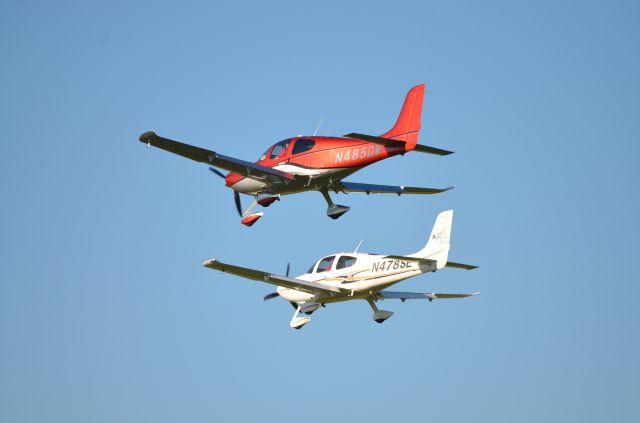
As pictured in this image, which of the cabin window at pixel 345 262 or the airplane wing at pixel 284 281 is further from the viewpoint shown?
the cabin window at pixel 345 262

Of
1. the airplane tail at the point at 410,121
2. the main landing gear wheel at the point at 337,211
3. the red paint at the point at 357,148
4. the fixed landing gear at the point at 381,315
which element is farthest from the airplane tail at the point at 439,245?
the airplane tail at the point at 410,121

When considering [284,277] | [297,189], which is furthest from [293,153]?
[284,277]

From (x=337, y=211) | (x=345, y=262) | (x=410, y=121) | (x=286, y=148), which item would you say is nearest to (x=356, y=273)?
(x=345, y=262)

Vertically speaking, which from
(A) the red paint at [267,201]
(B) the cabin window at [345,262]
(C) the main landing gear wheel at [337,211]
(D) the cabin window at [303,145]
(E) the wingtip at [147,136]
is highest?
(D) the cabin window at [303,145]

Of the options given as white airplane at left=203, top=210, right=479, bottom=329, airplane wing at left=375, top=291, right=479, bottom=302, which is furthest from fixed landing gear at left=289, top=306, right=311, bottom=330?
airplane wing at left=375, top=291, right=479, bottom=302

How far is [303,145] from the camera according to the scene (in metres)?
41.3

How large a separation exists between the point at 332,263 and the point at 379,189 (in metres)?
Result: 3.21

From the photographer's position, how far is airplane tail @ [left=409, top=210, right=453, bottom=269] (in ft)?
132

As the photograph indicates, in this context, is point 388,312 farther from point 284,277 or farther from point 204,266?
point 204,266

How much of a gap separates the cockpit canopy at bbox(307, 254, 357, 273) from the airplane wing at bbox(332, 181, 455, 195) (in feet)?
7.12

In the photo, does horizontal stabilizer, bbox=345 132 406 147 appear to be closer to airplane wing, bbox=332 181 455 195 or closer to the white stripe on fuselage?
the white stripe on fuselage

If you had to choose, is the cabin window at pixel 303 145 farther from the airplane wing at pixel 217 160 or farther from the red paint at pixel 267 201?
the red paint at pixel 267 201

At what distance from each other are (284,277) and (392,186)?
528cm

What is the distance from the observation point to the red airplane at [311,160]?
38906mm
